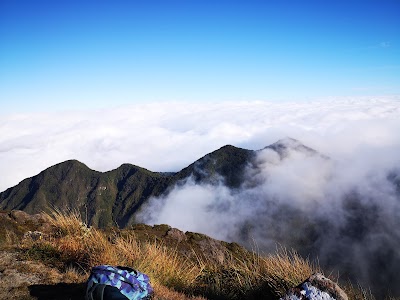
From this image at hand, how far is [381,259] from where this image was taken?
569 ft

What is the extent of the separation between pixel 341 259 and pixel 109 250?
201 metres

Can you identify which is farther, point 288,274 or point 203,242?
→ point 203,242

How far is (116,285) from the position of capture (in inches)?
208

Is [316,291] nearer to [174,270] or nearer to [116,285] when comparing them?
[116,285]

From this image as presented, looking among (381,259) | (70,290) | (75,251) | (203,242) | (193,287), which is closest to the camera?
(70,290)

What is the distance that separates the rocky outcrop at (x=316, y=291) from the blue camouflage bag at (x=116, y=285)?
263cm

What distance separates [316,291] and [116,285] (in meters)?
3.60

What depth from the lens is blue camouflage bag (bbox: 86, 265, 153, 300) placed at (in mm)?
5100

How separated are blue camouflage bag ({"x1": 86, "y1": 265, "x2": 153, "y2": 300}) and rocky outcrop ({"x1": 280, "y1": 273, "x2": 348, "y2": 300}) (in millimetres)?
2630

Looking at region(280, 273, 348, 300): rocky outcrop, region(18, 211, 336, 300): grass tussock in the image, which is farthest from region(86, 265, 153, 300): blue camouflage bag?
region(280, 273, 348, 300): rocky outcrop

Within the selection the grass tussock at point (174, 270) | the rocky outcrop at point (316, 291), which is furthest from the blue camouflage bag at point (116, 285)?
the rocky outcrop at point (316, 291)

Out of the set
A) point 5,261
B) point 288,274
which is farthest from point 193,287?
point 5,261

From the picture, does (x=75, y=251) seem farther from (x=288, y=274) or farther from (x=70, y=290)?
(x=288, y=274)

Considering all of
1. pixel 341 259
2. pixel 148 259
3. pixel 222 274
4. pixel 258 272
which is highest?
pixel 148 259
